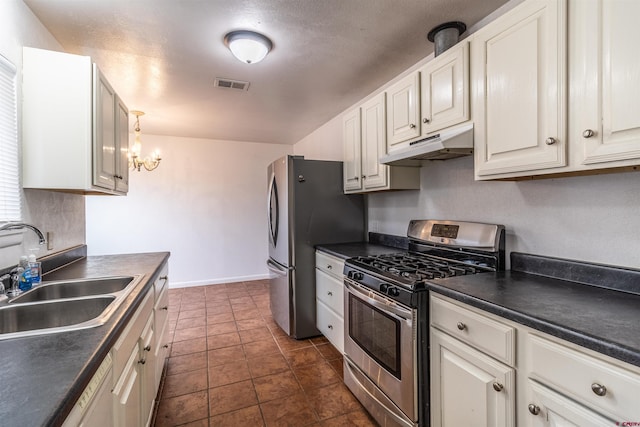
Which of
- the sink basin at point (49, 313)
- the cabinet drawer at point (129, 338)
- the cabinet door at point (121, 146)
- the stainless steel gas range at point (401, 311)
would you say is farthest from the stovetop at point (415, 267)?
the cabinet door at point (121, 146)

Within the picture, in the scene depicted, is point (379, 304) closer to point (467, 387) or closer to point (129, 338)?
point (467, 387)

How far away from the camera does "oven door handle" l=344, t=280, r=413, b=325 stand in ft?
5.03

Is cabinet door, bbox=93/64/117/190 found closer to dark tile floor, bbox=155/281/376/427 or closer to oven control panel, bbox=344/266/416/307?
dark tile floor, bbox=155/281/376/427

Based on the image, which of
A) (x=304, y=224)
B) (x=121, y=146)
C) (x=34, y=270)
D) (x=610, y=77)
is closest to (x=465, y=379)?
(x=610, y=77)

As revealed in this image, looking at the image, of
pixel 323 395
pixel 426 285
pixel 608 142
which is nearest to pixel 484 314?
pixel 426 285

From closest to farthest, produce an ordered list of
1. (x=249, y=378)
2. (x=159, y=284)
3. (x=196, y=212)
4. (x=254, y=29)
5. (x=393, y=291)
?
(x=393, y=291) < (x=254, y=29) < (x=159, y=284) < (x=249, y=378) < (x=196, y=212)

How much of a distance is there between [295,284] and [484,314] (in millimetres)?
1968

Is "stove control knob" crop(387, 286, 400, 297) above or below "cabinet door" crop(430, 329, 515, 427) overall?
above

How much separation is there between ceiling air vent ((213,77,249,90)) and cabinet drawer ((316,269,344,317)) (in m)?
1.94

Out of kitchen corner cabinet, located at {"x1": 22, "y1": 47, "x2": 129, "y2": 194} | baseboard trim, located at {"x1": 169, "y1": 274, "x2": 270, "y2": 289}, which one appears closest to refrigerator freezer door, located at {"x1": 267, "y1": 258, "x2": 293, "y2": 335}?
kitchen corner cabinet, located at {"x1": 22, "y1": 47, "x2": 129, "y2": 194}

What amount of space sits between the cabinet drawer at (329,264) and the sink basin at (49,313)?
1.57 meters

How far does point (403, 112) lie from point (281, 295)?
2.12 metres

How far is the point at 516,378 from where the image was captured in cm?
110

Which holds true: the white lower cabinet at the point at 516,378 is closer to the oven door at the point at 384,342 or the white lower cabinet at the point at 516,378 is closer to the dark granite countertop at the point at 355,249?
the oven door at the point at 384,342
